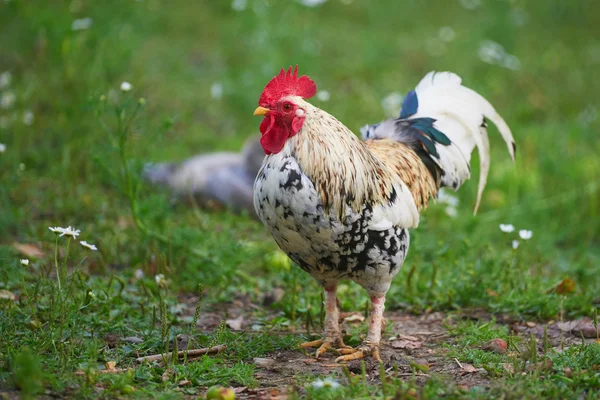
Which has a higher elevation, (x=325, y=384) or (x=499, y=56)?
(x=499, y=56)

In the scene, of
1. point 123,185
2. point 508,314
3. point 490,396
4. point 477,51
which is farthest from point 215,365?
point 477,51

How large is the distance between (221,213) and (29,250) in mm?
1867

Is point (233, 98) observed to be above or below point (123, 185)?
above

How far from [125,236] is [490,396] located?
3202 mm

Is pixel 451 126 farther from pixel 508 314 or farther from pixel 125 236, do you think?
pixel 125 236

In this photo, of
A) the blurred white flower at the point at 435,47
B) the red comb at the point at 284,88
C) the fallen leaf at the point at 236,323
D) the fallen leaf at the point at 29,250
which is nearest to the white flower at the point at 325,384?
the fallen leaf at the point at 236,323

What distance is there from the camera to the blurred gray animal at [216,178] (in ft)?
21.0

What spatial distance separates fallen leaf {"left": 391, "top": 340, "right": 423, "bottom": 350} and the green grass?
9.9 inches

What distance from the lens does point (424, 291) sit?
4719 mm

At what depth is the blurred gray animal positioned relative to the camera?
21.0 feet

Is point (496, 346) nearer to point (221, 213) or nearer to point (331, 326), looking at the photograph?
point (331, 326)

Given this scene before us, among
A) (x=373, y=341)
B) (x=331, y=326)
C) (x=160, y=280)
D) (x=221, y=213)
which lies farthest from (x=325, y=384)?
(x=221, y=213)

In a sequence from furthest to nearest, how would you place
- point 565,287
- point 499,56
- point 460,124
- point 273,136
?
1. point 499,56
2. point 565,287
3. point 460,124
4. point 273,136

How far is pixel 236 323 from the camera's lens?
4250 mm
